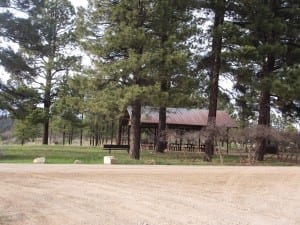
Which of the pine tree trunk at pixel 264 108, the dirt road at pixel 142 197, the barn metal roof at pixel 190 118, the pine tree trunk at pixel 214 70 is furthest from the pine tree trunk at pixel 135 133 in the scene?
the barn metal roof at pixel 190 118

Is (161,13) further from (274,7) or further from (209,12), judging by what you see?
(274,7)

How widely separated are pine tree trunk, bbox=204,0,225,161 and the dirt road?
33.6ft

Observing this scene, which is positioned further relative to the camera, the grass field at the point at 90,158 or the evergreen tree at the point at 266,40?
the evergreen tree at the point at 266,40

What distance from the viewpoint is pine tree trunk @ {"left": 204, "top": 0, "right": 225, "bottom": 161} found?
29.8 m

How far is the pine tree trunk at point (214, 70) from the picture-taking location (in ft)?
97.9

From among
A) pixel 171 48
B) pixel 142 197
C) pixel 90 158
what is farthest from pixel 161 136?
pixel 142 197

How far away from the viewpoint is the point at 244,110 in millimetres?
40625

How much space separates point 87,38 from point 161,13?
4282 mm

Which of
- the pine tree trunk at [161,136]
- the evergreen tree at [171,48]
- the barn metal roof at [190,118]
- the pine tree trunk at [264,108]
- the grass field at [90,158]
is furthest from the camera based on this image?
the barn metal roof at [190,118]

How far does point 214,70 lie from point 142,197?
19.4m

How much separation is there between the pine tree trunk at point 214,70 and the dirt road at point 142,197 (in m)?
10.2

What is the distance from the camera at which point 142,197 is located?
13617mm

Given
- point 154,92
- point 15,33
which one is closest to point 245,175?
point 154,92

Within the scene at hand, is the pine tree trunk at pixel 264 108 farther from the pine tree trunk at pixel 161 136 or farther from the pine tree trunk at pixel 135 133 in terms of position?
the pine tree trunk at pixel 135 133
